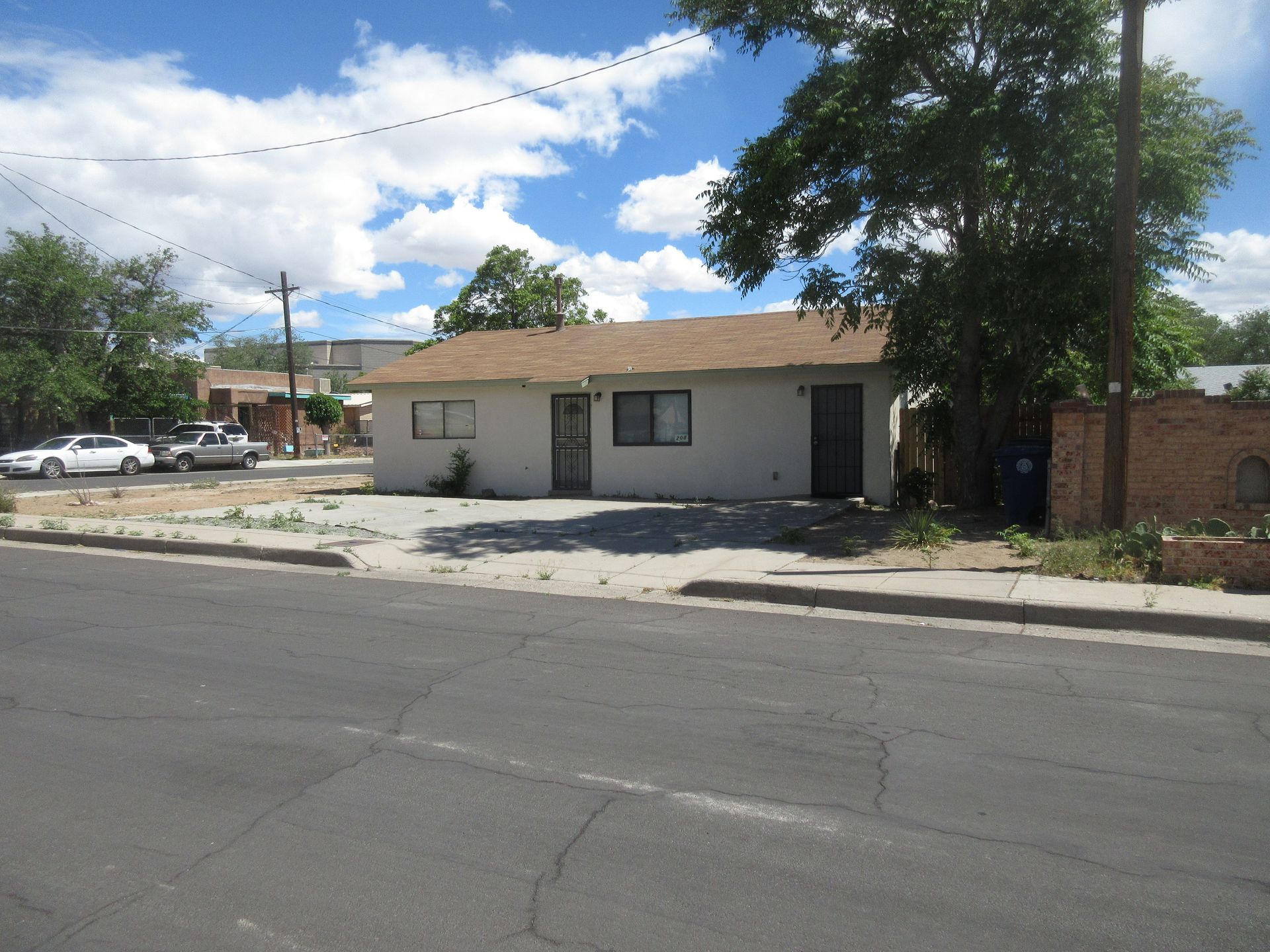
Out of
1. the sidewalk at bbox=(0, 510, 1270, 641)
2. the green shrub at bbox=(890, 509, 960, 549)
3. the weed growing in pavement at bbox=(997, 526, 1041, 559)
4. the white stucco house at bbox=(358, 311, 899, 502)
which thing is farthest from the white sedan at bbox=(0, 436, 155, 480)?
the weed growing in pavement at bbox=(997, 526, 1041, 559)

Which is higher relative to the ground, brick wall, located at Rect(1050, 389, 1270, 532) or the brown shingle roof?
the brown shingle roof

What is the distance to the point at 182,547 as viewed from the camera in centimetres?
1312

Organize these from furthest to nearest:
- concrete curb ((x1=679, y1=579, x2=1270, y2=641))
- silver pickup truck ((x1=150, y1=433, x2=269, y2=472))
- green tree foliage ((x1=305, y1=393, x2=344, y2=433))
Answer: green tree foliage ((x1=305, y1=393, x2=344, y2=433)), silver pickup truck ((x1=150, y1=433, x2=269, y2=472)), concrete curb ((x1=679, y1=579, x2=1270, y2=641))

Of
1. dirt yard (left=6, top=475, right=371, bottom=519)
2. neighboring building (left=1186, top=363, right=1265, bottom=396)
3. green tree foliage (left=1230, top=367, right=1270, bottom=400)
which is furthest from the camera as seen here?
neighboring building (left=1186, top=363, right=1265, bottom=396)

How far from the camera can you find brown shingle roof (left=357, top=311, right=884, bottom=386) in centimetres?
1802

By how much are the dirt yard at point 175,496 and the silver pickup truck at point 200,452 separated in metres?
5.57

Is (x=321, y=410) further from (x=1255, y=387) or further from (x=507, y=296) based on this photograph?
(x=1255, y=387)

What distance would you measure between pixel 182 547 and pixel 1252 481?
13941mm

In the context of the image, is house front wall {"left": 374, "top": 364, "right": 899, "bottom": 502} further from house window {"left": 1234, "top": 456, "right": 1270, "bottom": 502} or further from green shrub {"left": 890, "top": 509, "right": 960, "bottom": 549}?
house window {"left": 1234, "top": 456, "right": 1270, "bottom": 502}

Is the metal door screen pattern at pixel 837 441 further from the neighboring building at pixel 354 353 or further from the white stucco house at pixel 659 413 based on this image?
the neighboring building at pixel 354 353

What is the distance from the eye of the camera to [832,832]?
13.0ft

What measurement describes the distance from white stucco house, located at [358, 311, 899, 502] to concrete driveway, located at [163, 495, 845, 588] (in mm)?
993

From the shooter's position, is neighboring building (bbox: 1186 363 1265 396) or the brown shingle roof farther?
neighboring building (bbox: 1186 363 1265 396)

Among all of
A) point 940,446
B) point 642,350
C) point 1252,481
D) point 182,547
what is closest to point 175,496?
point 182,547
